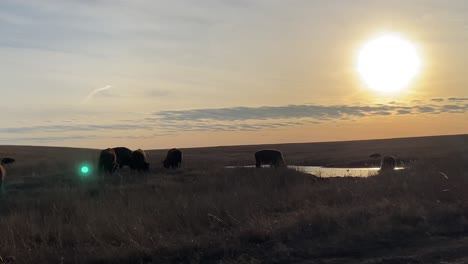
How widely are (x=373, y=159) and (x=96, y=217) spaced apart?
55.3m

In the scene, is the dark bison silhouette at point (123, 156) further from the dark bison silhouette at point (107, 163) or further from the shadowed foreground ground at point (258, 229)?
the shadowed foreground ground at point (258, 229)

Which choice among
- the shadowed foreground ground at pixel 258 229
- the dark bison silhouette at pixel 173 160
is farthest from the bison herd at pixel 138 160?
the shadowed foreground ground at pixel 258 229

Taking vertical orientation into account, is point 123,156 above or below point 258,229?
above

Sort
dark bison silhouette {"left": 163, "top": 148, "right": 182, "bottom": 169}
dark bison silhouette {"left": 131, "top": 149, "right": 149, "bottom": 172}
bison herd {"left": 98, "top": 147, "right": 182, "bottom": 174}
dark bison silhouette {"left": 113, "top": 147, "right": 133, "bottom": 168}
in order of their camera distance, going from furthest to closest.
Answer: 1. dark bison silhouette {"left": 163, "top": 148, "right": 182, "bottom": 169}
2. dark bison silhouette {"left": 113, "top": 147, "right": 133, "bottom": 168}
3. dark bison silhouette {"left": 131, "top": 149, "right": 149, "bottom": 172}
4. bison herd {"left": 98, "top": 147, "right": 182, "bottom": 174}

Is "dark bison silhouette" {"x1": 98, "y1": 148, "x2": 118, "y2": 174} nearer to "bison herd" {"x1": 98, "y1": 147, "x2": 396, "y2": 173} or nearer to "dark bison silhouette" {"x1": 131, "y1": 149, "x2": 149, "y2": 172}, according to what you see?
"bison herd" {"x1": 98, "y1": 147, "x2": 396, "y2": 173}

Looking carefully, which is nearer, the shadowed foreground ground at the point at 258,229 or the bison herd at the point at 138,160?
the shadowed foreground ground at the point at 258,229

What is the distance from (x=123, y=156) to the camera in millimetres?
40531

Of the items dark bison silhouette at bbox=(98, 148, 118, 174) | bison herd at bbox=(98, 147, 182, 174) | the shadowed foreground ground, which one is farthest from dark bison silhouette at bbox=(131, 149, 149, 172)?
the shadowed foreground ground

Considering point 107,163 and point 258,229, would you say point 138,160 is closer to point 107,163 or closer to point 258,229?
point 107,163

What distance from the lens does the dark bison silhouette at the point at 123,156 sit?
3991 centimetres

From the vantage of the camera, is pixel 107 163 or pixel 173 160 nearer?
pixel 107 163

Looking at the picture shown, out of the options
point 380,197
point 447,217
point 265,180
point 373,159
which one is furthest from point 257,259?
point 373,159

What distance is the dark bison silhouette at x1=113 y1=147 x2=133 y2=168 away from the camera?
39.9m

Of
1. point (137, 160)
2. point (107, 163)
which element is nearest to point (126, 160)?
point (137, 160)
